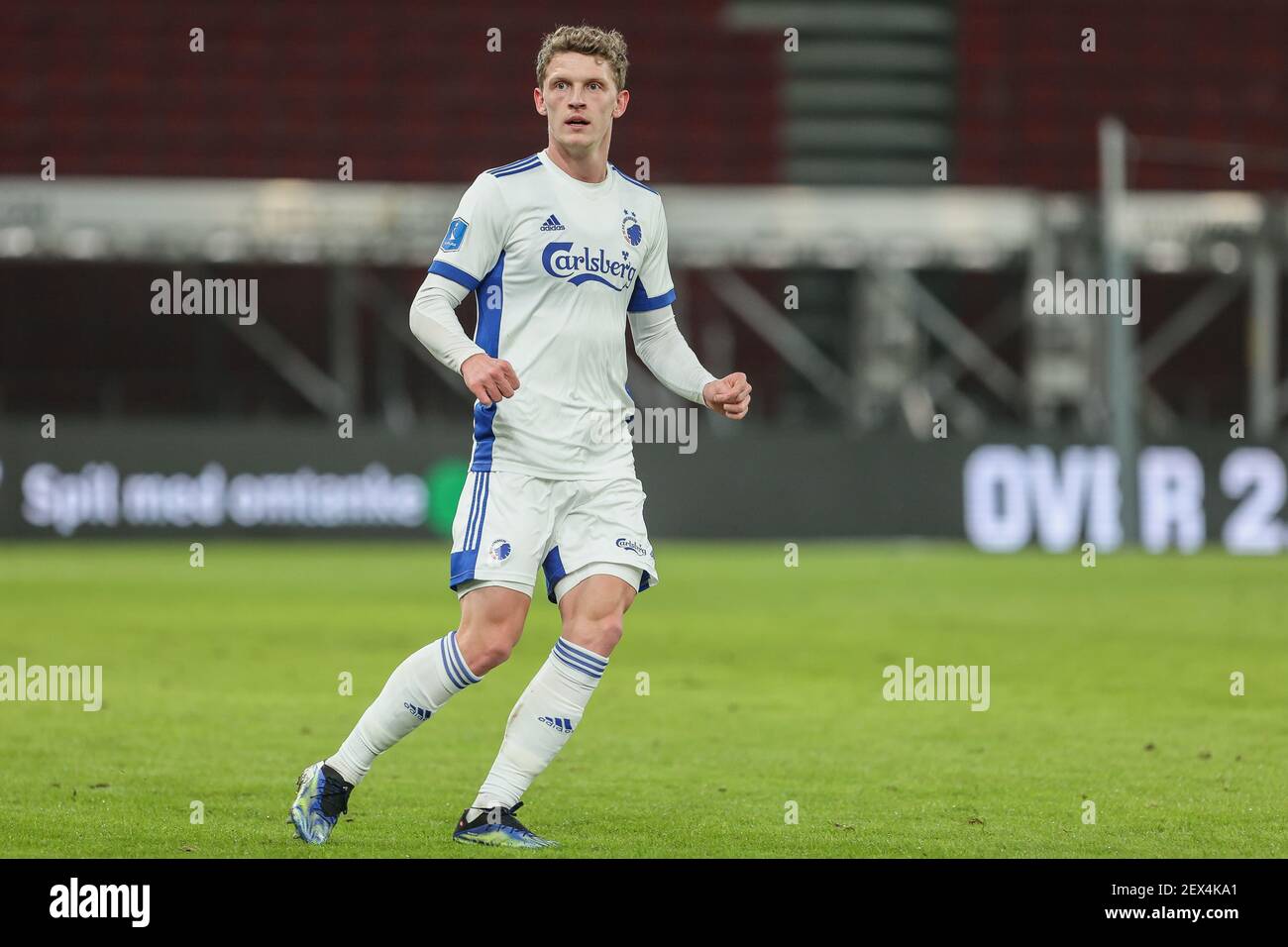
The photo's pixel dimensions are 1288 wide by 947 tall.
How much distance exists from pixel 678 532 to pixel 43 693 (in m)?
16.2

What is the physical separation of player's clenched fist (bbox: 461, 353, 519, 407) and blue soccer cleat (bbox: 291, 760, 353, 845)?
1387 millimetres

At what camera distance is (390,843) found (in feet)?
22.4

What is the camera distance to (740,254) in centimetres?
3133

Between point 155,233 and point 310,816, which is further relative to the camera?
point 155,233

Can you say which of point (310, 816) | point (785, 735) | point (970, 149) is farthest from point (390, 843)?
point (970, 149)

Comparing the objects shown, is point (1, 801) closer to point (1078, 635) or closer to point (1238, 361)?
point (1078, 635)

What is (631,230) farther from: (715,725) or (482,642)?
(715,725)

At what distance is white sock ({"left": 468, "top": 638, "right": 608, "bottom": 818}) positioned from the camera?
683cm

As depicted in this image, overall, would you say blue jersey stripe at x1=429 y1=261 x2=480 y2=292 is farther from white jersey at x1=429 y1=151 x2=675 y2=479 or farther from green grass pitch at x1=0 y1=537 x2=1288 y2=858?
green grass pitch at x1=0 y1=537 x2=1288 y2=858

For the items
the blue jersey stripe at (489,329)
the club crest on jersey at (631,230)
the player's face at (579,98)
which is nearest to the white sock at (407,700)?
the blue jersey stripe at (489,329)

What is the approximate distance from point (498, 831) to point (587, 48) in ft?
8.44

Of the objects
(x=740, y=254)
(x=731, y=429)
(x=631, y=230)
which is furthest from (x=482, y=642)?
(x=740, y=254)

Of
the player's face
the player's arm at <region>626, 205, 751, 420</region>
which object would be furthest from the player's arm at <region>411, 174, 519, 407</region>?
the player's arm at <region>626, 205, 751, 420</region>
